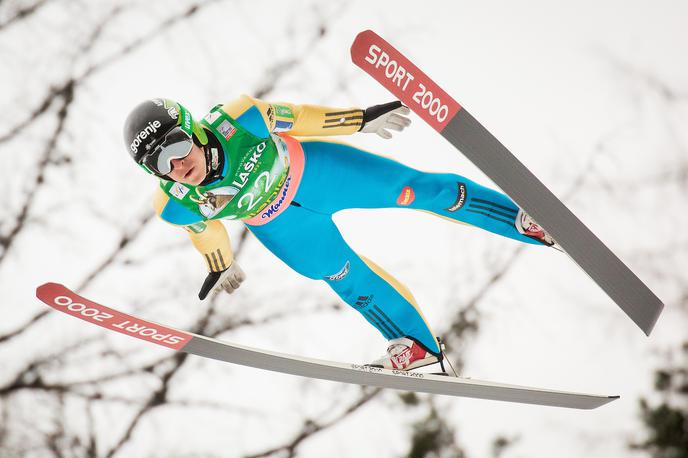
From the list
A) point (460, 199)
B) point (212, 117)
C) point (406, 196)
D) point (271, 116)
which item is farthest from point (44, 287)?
point (460, 199)

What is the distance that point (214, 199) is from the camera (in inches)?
96.4

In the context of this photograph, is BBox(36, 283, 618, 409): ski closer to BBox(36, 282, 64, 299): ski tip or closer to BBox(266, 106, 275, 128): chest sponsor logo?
BBox(36, 282, 64, 299): ski tip

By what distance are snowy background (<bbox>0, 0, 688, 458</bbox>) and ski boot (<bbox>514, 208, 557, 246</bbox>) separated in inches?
54.6

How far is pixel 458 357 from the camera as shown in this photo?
14.2ft

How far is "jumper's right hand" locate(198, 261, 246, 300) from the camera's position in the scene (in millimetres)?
2713

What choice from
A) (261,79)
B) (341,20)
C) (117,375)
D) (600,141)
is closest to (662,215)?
(600,141)

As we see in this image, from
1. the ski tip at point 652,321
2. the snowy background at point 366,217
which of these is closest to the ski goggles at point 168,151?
the ski tip at point 652,321

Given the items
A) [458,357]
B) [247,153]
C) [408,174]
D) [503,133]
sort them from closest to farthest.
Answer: [247,153]
[408,174]
[503,133]
[458,357]

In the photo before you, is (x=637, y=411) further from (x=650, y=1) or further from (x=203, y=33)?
(x=203, y=33)

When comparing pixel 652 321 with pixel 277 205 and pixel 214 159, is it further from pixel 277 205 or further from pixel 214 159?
pixel 214 159

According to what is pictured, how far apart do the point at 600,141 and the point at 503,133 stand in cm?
55

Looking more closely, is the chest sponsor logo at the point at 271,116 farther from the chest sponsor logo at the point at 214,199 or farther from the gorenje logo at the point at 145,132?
the gorenje logo at the point at 145,132

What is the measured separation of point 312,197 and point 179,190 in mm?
431

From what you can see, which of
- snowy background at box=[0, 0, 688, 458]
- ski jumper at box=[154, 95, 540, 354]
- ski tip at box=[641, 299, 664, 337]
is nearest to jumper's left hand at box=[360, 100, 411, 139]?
ski jumper at box=[154, 95, 540, 354]
